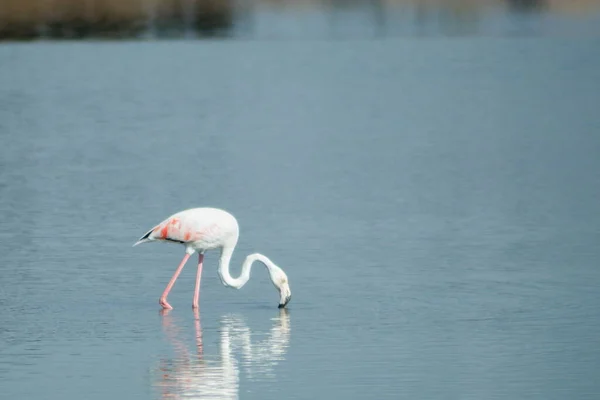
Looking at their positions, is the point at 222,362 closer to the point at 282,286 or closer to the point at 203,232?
the point at 282,286

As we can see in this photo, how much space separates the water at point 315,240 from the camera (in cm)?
1258

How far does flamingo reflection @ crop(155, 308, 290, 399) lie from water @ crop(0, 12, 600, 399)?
31 millimetres

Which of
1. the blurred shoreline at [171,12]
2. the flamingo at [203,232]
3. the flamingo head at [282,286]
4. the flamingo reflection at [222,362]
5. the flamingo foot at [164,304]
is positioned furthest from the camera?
the blurred shoreline at [171,12]

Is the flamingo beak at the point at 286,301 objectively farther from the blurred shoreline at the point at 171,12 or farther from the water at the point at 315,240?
the blurred shoreline at the point at 171,12

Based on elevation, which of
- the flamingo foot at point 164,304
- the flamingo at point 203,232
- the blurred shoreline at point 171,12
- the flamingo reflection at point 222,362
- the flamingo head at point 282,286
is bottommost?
the flamingo reflection at point 222,362

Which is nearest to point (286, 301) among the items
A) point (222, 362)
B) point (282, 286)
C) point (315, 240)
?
point (282, 286)

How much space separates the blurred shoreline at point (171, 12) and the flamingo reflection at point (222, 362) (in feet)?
146

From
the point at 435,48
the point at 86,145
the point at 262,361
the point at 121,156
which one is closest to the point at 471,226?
the point at 262,361

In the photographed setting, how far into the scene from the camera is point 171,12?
2608 inches

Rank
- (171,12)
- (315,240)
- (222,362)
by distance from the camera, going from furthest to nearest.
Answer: (171,12) → (315,240) → (222,362)

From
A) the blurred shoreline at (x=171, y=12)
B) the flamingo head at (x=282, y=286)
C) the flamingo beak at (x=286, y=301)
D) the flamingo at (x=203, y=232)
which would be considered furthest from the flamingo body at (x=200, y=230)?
the blurred shoreline at (x=171, y=12)

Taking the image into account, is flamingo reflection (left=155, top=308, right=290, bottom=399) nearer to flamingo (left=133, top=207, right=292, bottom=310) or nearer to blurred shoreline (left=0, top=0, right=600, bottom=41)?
flamingo (left=133, top=207, right=292, bottom=310)

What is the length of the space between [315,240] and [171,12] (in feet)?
158

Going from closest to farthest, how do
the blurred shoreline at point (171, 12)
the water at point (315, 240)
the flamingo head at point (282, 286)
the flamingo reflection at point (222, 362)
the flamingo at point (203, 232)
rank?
the flamingo reflection at point (222, 362)
the water at point (315, 240)
the flamingo head at point (282, 286)
the flamingo at point (203, 232)
the blurred shoreline at point (171, 12)
